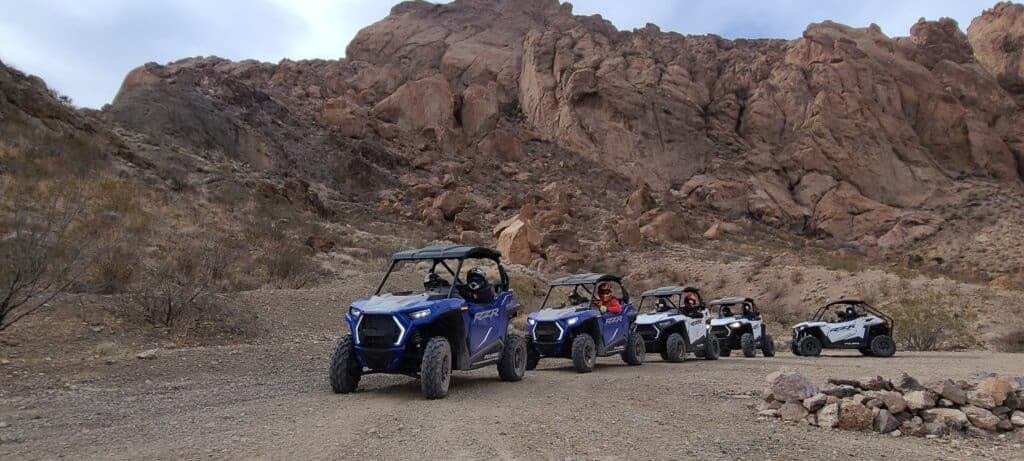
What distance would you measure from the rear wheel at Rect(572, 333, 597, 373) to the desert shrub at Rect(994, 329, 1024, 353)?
50.9 feet

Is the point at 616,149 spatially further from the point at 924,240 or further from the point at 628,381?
the point at 628,381

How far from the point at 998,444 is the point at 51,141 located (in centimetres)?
2760

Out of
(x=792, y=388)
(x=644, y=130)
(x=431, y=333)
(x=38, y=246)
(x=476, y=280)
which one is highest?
(x=644, y=130)

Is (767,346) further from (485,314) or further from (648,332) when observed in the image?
(485,314)

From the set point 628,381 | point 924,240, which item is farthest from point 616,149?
point 628,381

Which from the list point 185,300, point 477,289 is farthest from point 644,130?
point 477,289

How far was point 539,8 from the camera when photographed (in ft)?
252

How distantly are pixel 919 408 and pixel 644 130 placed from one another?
49.1 m

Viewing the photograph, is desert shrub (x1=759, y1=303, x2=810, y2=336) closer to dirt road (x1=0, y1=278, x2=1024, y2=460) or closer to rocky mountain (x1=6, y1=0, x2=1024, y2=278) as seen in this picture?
rocky mountain (x1=6, y1=0, x2=1024, y2=278)

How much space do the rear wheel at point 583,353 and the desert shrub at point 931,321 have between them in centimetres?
1438

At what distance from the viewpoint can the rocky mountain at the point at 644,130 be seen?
1591 inches

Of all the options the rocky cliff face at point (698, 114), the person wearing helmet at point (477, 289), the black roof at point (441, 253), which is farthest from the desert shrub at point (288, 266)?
the rocky cliff face at point (698, 114)

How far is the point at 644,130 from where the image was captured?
53.8 meters

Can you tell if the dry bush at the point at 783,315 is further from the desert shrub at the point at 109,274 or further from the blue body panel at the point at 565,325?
the desert shrub at the point at 109,274
